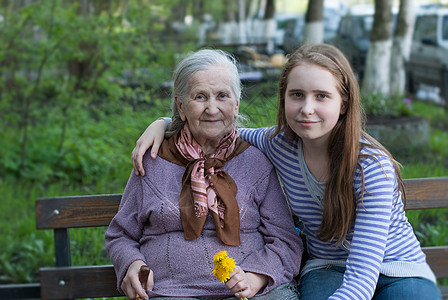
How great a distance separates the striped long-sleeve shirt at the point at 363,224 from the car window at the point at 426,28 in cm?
1215

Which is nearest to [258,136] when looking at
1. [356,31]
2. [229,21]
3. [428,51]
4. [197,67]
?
[197,67]

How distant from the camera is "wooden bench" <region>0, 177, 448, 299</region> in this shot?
2.92 metres

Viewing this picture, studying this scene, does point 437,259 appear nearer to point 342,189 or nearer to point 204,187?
point 342,189

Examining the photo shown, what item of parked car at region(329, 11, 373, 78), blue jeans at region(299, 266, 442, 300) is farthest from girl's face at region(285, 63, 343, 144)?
parked car at region(329, 11, 373, 78)

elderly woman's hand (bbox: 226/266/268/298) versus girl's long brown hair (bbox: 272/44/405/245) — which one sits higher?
girl's long brown hair (bbox: 272/44/405/245)

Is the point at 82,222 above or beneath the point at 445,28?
beneath

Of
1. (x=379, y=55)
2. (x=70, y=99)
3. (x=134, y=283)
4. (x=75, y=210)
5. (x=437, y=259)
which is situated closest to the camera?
(x=134, y=283)

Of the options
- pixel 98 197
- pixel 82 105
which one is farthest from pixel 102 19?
pixel 98 197

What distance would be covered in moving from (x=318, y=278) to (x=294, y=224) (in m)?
0.28

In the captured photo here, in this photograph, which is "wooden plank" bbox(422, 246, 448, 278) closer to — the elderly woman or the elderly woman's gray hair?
the elderly woman

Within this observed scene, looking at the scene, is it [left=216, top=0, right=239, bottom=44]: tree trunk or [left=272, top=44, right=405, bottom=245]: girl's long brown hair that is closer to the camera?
[left=272, top=44, right=405, bottom=245]: girl's long brown hair

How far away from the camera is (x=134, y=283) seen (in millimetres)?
2398

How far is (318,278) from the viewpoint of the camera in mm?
2545

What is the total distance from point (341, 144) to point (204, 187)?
63 centimetres
